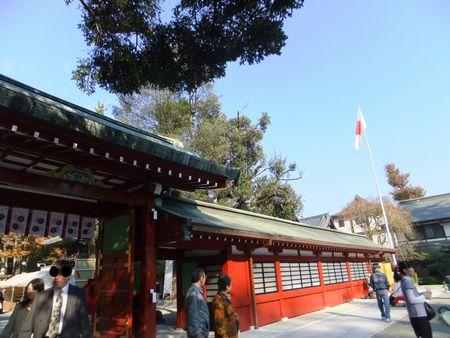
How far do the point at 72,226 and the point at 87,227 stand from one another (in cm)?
45

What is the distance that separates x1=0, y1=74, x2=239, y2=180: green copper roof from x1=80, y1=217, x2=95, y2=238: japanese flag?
2.90 metres

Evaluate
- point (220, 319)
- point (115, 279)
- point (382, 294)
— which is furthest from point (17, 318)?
point (382, 294)

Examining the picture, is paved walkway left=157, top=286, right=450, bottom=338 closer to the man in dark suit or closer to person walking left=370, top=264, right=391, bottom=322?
person walking left=370, top=264, right=391, bottom=322

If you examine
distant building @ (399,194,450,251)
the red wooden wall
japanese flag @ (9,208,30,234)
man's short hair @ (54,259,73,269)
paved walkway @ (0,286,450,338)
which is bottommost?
paved walkway @ (0,286,450,338)

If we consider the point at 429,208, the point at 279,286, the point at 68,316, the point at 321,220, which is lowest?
the point at 68,316

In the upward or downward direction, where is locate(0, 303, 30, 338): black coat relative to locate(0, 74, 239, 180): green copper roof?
downward

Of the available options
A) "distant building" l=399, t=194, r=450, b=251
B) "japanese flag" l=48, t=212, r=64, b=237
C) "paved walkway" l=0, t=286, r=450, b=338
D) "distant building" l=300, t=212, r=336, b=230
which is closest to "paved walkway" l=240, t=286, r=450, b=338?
"paved walkway" l=0, t=286, r=450, b=338

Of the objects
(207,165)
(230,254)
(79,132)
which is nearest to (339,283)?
(230,254)

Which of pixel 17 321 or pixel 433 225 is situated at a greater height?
pixel 433 225

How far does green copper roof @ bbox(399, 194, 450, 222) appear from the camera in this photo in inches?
1310

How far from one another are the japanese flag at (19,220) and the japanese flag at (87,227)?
4.93 feet

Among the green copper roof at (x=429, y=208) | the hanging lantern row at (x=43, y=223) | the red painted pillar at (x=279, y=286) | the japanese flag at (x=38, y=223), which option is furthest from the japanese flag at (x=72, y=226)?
the green copper roof at (x=429, y=208)

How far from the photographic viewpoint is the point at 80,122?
5398mm

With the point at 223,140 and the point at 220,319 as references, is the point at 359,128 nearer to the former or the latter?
the point at 223,140
